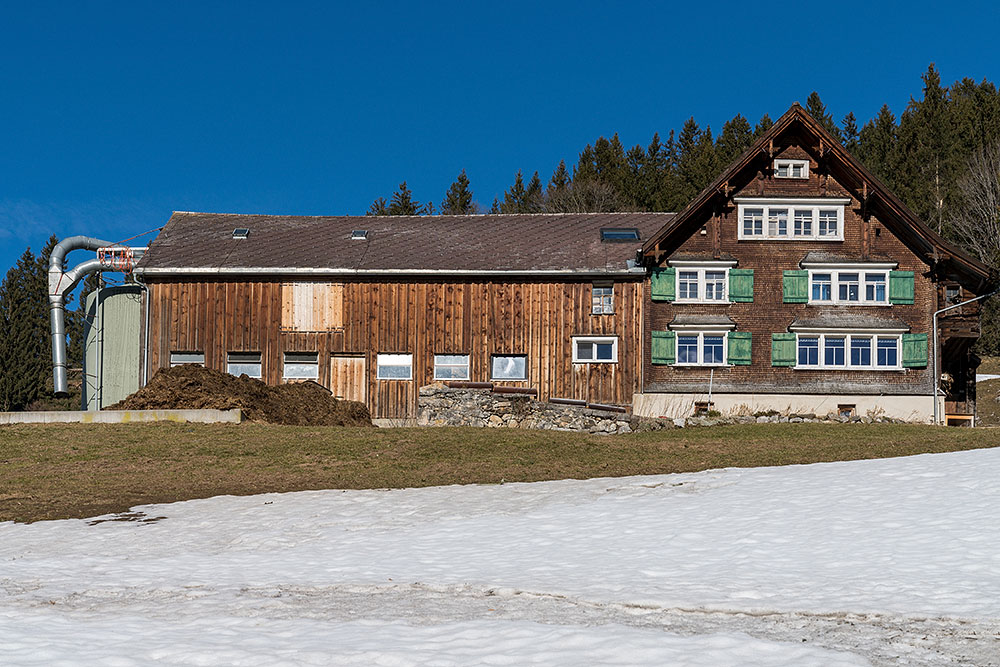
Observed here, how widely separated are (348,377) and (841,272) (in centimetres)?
→ 2065

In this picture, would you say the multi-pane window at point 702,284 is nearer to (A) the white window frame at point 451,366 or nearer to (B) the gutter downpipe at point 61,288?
(A) the white window frame at point 451,366

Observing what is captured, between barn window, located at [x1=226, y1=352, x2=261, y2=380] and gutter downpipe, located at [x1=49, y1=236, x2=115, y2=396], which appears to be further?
gutter downpipe, located at [x1=49, y1=236, x2=115, y2=396]

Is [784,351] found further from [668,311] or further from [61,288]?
[61,288]

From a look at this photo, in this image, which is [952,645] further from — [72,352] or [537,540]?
[72,352]

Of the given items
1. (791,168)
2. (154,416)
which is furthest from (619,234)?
(154,416)

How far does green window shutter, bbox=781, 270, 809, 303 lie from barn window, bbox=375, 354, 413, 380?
15604mm

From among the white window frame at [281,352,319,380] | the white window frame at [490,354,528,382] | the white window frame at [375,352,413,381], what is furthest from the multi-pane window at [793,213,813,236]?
the white window frame at [281,352,319,380]

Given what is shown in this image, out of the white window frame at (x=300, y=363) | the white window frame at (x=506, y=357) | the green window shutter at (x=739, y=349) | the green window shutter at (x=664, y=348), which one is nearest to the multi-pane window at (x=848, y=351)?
→ the green window shutter at (x=739, y=349)

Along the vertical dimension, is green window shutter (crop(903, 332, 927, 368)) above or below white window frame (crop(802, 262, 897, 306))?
below

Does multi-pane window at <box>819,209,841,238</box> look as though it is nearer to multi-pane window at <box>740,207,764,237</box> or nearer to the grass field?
multi-pane window at <box>740,207,764,237</box>

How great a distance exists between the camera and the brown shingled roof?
40.9 meters

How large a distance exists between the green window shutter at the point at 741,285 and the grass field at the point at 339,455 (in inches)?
400

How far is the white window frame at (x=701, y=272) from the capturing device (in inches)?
1583

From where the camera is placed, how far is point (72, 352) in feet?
290
